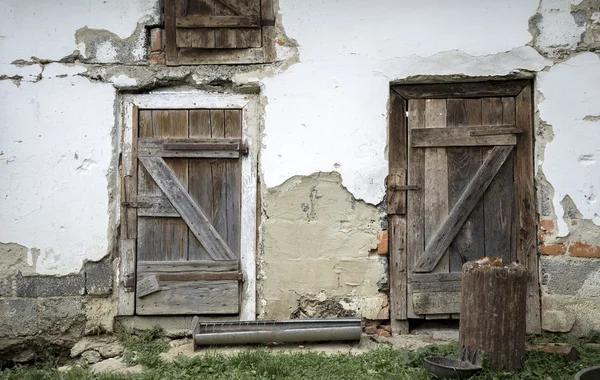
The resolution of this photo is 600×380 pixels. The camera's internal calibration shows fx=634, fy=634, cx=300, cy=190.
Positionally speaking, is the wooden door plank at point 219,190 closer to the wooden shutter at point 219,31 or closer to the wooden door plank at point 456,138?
the wooden shutter at point 219,31

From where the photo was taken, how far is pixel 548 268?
5285mm

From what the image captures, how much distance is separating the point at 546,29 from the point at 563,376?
284 centimetres

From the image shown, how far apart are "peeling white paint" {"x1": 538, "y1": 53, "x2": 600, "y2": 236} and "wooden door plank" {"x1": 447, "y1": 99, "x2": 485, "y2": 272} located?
Answer: 57 centimetres

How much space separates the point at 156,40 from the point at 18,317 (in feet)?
8.71

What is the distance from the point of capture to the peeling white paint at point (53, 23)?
5.48 meters

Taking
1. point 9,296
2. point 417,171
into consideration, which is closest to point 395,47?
point 417,171

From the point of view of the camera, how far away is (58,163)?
5461 mm

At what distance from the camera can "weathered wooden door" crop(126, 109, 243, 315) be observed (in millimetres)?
5504

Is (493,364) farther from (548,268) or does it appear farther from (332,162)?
(332,162)

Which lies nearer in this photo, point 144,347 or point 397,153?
point 144,347

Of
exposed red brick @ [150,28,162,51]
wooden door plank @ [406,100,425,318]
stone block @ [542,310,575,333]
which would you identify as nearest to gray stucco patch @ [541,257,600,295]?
stone block @ [542,310,575,333]

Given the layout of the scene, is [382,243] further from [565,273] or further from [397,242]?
[565,273]

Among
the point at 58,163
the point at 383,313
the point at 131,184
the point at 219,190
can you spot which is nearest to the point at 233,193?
the point at 219,190

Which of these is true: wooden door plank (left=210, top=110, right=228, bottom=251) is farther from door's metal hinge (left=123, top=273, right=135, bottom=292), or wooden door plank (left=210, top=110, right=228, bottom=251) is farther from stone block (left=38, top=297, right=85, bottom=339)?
stone block (left=38, top=297, right=85, bottom=339)
